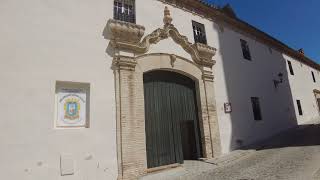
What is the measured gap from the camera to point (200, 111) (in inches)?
357

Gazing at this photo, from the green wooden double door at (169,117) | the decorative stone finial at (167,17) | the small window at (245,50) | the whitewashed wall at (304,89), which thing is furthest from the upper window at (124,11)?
the whitewashed wall at (304,89)

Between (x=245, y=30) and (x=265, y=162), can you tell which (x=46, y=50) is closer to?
(x=265, y=162)

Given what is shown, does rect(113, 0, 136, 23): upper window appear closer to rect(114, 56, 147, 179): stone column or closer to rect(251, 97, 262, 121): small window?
rect(114, 56, 147, 179): stone column

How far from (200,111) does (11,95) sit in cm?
626

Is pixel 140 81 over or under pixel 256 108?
over

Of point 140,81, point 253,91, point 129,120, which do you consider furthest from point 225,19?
point 129,120

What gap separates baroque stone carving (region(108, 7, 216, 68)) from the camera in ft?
23.9

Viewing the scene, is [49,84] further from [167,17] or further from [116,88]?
[167,17]

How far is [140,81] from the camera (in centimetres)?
753

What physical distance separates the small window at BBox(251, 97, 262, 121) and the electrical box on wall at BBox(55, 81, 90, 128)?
842cm

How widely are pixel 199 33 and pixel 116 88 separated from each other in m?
5.25

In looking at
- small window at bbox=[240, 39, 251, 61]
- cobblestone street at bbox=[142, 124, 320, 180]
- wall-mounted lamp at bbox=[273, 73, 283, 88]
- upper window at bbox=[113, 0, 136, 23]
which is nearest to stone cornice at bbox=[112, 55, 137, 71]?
upper window at bbox=[113, 0, 136, 23]

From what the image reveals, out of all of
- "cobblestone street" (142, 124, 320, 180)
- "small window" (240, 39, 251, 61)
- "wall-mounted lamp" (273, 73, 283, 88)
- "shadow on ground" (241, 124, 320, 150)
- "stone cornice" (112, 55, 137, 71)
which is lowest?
"cobblestone street" (142, 124, 320, 180)

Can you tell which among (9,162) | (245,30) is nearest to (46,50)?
(9,162)
